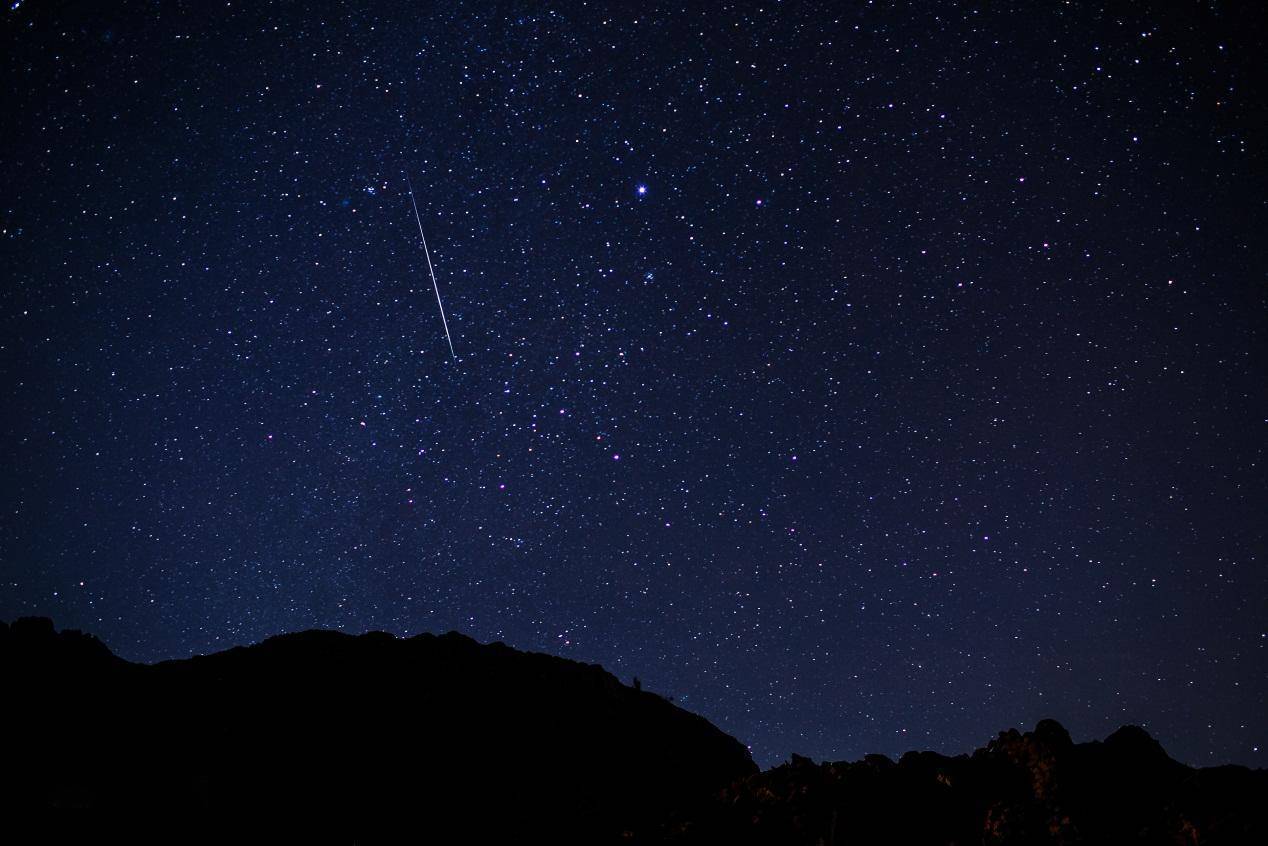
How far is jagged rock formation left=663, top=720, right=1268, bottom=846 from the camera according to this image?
17.4 ft

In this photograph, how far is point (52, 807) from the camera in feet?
24.2

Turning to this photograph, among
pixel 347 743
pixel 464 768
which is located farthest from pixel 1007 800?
pixel 347 743

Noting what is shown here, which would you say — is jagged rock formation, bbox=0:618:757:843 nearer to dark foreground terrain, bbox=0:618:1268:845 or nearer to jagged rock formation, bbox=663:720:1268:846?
dark foreground terrain, bbox=0:618:1268:845

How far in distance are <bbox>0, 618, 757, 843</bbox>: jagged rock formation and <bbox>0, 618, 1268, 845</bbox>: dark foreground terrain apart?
3 centimetres

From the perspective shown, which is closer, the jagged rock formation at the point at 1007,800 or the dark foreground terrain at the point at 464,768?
the jagged rock formation at the point at 1007,800

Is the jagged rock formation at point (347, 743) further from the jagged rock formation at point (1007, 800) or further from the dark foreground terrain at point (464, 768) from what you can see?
the jagged rock formation at point (1007, 800)

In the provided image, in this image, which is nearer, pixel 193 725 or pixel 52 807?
pixel 52 807

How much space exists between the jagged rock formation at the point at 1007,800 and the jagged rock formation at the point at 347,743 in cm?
139

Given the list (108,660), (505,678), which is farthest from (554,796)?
(108,660)

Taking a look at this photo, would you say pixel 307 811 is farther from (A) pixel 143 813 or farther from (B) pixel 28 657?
(B) pixel 28 657

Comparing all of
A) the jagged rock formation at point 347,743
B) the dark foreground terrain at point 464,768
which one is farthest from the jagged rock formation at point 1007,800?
the jagged rock formation at point 347,743

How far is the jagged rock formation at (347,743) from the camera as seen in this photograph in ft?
26.4

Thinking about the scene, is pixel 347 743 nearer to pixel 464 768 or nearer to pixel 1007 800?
pixel 464 768

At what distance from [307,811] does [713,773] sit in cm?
700
